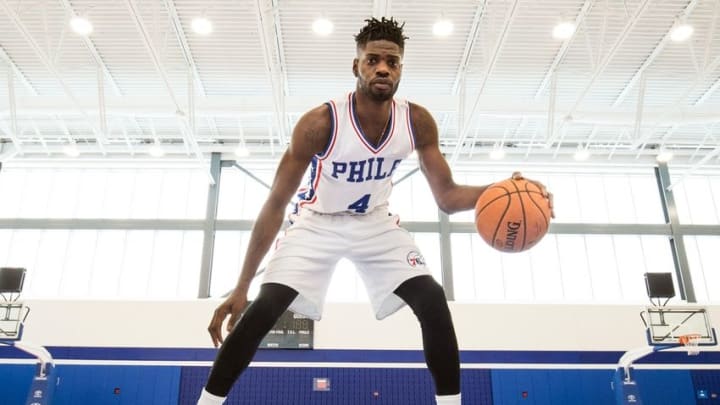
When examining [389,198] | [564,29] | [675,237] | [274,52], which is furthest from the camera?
[675,237]

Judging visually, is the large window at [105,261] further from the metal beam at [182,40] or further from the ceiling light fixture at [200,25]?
the ceiling light fixture at [200,25]

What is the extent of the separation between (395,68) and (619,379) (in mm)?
7179

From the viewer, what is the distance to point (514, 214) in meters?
2.17

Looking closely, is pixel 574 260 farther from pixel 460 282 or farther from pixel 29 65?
pixel 29 65

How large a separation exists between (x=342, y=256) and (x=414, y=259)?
1.06 ft

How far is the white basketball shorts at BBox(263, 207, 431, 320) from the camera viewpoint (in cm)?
228

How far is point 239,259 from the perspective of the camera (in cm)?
1105

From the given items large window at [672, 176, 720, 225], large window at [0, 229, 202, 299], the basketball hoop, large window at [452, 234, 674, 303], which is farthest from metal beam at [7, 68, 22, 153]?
large window at [672, 176, 720, 225]

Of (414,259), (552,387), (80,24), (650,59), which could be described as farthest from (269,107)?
(414,259)

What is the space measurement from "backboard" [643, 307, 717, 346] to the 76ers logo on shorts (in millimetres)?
6507

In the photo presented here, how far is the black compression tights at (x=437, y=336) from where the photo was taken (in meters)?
2.04

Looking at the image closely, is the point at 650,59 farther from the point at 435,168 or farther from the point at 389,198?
the point at 435,168

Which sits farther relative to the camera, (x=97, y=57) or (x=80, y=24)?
(x=97, y=57)

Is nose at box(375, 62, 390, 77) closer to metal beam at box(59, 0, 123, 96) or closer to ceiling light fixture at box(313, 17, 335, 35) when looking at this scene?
ceiling light fixture at box(313, 17, 335, 35)
